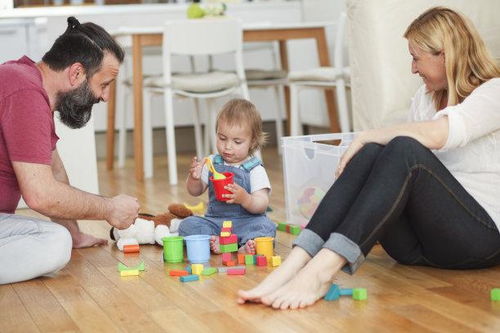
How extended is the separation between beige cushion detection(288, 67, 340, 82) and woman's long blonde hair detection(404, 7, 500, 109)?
272cm

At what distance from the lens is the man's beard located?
261 cm

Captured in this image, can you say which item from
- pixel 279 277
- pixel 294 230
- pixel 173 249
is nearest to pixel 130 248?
pixel 173 249

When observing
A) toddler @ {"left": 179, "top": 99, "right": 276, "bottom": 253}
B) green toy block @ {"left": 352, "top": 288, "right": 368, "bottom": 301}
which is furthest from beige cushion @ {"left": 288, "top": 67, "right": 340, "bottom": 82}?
green toy block @ {"left": 352, "top": 288, "right": 368, "bottom": 301}

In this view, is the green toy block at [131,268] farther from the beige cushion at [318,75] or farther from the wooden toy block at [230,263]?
the beige cushion at [318,75]

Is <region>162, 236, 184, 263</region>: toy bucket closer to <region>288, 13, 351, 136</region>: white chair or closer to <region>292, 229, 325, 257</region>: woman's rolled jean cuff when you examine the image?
<region>292, 229, 325, 257</region>: woman's rolled jean cuff

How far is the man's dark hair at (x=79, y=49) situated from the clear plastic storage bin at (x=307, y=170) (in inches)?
36.6

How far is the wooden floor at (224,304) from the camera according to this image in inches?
79.8

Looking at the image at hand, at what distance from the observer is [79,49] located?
2.58 metres

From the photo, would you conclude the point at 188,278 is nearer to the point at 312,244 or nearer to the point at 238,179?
the point at 312,244

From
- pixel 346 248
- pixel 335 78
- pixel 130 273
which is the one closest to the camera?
pixel 346 248

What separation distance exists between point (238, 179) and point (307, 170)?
345 millimetres

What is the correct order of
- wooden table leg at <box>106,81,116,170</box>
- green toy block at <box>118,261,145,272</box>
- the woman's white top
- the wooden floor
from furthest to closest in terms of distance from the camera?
1. wooden table leg at <box>106,81,116,170</box>
2. green toy block at <box>118,261,145,272</box>
3. the woman's white top
4. the wooden floor

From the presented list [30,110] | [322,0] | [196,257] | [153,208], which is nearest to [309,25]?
[322,0]

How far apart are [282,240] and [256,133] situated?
417mm
